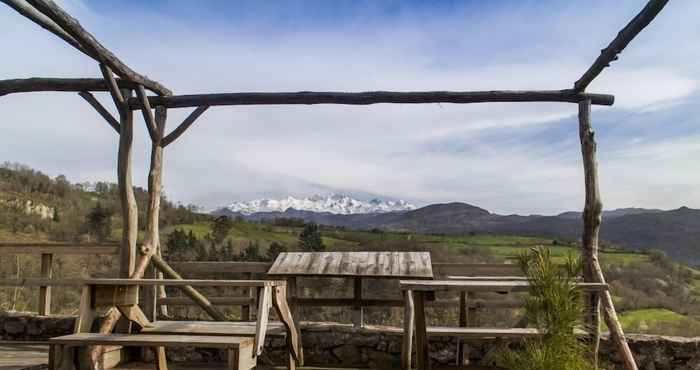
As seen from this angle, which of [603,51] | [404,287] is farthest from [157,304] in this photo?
[603,51]

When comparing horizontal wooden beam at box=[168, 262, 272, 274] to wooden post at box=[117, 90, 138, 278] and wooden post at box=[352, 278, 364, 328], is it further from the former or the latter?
wooden post at box=[352, 278, 364, 328]

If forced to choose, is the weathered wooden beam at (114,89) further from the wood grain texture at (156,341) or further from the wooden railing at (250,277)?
the wood grain texture at (156,341)

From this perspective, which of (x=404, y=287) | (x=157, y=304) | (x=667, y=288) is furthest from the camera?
(x=667, y=288)

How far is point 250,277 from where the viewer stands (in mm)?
7996

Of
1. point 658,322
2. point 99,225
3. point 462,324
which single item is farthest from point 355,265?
point 99,225

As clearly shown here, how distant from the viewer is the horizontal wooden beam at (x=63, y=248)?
320 inches

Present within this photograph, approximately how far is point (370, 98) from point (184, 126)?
2.49m

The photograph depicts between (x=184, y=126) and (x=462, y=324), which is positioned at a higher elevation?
(x=184, y=126)

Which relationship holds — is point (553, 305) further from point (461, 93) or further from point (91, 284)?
point (91, 284)

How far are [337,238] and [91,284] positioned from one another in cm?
1706

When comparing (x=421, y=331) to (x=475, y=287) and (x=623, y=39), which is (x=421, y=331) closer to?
(x=475, y=287)

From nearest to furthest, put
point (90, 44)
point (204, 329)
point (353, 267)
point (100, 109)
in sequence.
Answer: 1. point (204, 329)
2. point (90, 44)
3. point (353, 267)
4. point (100, 109)

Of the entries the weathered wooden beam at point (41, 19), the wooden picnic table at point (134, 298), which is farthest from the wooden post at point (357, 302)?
the weathered wooden beam at point (41, 19)

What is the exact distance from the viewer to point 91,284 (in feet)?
17.5
